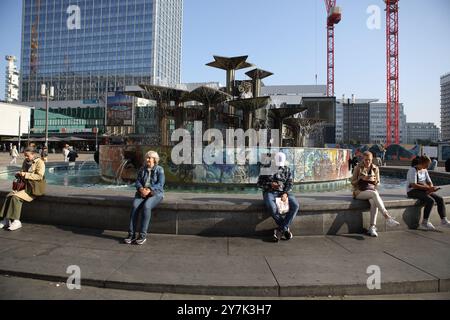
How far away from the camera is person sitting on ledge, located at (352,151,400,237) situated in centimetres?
586

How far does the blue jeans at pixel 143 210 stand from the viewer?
5.35 meters

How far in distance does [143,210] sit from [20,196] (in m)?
2.64

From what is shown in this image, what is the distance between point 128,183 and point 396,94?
85.0 m

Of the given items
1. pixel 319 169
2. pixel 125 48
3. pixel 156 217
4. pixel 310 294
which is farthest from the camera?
pixel 125 48

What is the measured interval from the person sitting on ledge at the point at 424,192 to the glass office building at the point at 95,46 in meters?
113

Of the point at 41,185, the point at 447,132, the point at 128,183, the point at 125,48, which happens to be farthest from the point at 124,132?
the point at 447,132

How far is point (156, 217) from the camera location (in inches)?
228

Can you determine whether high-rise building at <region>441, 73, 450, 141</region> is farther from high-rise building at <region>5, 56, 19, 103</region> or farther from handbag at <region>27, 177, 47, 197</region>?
high-rise building at <region>5, 56, 19, 103</region>

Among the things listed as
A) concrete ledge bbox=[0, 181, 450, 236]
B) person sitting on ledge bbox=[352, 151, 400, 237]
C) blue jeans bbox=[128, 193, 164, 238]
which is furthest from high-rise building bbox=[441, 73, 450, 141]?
blue jeans bbox=[128, 193, 164, 238]

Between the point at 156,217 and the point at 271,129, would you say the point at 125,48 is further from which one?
the point at 156,217

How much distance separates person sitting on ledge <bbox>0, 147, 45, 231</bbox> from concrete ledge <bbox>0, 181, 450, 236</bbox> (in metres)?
0.32

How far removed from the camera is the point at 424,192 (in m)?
6.45

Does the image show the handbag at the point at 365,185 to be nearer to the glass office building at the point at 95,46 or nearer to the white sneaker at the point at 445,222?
the white sneaker at the point at 445,222

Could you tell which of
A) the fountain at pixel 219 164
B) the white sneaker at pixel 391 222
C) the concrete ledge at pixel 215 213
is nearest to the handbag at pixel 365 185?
the concrete ledge at pixel 215 213
